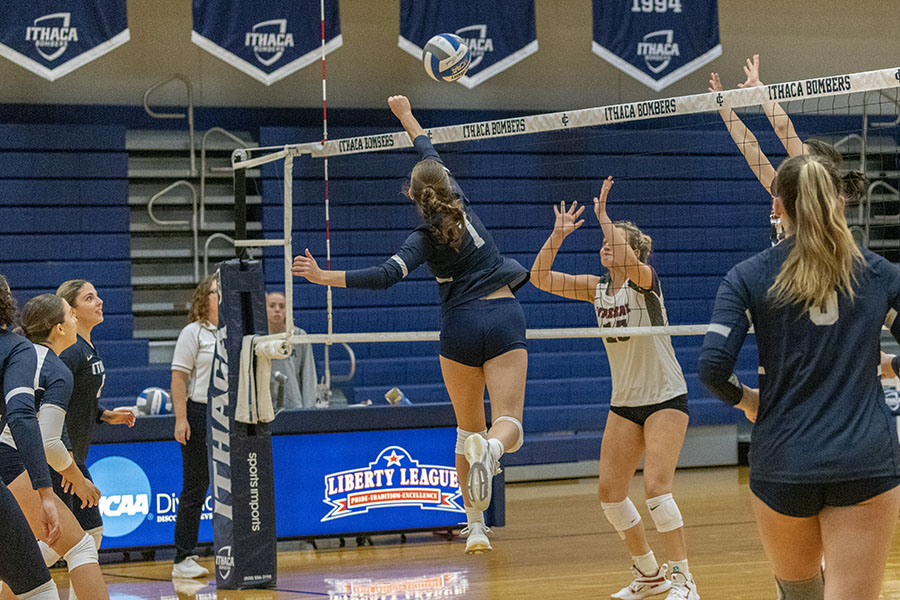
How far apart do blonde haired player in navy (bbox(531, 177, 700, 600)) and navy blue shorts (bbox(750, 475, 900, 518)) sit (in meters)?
2.52

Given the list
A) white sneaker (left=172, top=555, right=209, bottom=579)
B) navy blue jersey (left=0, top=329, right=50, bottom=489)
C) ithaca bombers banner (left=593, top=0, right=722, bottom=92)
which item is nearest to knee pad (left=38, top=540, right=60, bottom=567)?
navy blue jersey (left=0, top=329, right=50, bottom=489)

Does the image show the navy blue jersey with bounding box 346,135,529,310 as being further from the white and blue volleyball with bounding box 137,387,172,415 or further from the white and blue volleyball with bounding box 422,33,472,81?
the white and blue volleyball with bounding box 137,387,172,415

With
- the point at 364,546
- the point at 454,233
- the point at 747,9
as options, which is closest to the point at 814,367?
the point at 454,233

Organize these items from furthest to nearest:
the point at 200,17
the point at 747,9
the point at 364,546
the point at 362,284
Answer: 1. the point at 747,9
2. the point at 200,17
3. the point at 364,546
4. the point at 362,284

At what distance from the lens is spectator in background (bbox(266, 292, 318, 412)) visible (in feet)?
24.9

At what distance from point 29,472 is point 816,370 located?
107 inches

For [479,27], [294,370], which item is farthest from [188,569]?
[479,27]

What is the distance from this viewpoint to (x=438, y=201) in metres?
4.32

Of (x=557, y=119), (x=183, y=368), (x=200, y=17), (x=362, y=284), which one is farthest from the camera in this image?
(x=200, y=17)

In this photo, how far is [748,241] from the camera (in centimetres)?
1136

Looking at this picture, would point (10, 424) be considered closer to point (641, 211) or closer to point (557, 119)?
point (557, 119)

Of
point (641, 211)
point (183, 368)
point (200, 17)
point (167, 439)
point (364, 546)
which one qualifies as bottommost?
point (364, 546)

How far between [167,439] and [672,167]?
687 cm

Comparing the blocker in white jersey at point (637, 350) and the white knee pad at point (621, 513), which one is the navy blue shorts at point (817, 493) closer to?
the blocker in white jersey at point (637, 350)
